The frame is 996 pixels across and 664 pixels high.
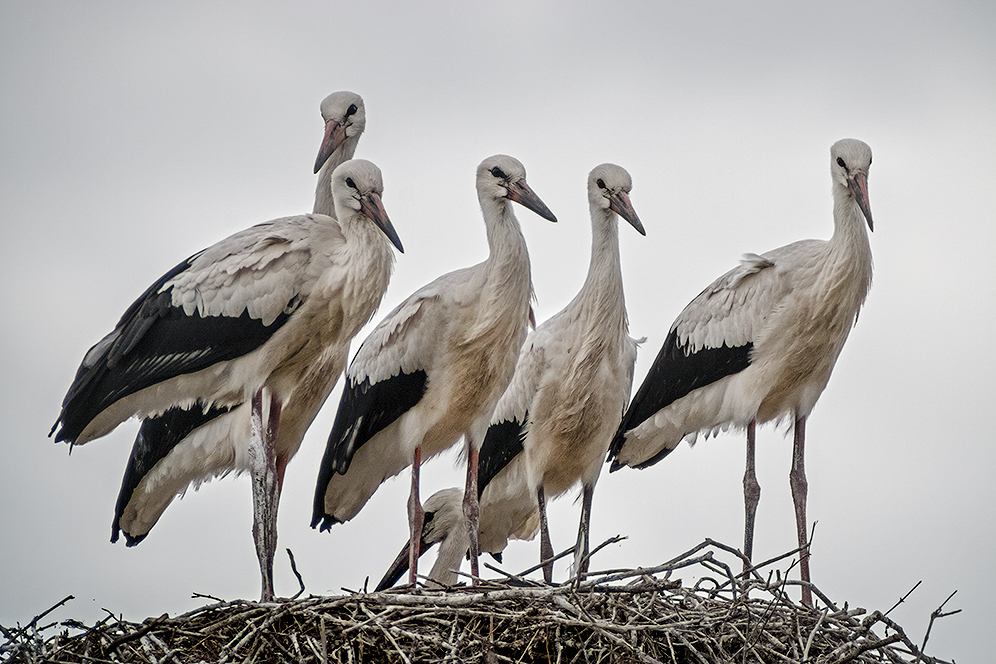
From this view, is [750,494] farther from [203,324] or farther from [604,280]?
[203,324]

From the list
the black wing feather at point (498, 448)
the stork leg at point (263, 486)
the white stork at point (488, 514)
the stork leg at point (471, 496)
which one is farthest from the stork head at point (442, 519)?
the stork leg at point (263, 486)

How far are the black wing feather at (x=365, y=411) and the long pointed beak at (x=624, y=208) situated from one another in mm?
1259

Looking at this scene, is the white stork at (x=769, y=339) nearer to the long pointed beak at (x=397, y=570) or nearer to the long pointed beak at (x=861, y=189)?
the long pointed beak at (x=861, y=189)

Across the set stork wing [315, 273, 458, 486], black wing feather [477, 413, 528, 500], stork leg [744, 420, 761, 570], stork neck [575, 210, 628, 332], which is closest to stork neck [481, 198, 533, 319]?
stork wing [315, 273, 458, 486]

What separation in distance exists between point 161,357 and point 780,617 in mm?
2792

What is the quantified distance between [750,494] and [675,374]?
2.39ft

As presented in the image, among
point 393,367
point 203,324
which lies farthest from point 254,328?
point 393,367

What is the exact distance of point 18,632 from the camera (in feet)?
17.2

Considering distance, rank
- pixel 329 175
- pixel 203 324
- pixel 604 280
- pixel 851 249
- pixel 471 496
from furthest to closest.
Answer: pixel 329 175 < pixel 604 280 < pixel 471 496 < pixel 851 249 < pixel 203 324

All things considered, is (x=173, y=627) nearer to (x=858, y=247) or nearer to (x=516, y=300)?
(x=516, y=300)

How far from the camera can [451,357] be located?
266 inches

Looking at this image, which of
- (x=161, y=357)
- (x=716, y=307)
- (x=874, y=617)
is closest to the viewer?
(x=874, y=617)

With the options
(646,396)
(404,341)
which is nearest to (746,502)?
(646,396)

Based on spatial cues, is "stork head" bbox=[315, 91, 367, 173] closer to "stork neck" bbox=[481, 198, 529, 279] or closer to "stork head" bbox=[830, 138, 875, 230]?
"stork neck" bbox=[481, 198, 529, 279]
